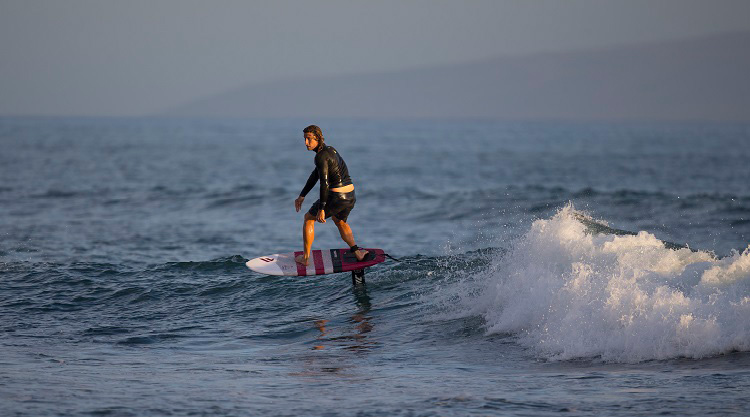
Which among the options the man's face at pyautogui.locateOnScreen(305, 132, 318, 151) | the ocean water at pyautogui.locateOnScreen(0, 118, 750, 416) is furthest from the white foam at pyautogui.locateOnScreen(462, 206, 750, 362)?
the man's face at pyautogui.locateOnScreen(305, 132, 318, 151)

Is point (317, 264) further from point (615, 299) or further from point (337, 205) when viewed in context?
point (615, 299)

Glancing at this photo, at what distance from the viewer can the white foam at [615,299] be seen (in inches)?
356

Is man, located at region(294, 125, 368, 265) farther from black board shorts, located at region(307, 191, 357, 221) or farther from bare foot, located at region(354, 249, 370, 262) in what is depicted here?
bare foot, located at region(354, 249, 370, 262)

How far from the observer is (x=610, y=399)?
7547mm

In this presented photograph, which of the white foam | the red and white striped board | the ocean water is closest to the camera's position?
the ocean water

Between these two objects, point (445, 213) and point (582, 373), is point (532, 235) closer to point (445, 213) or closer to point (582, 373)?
point (582, 373)

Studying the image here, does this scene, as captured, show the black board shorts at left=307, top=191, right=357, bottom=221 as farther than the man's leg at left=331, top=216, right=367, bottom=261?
No

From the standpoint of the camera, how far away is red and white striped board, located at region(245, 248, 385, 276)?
1281 centimetres

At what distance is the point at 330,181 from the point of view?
12133mm

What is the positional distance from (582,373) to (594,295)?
1.66 meters

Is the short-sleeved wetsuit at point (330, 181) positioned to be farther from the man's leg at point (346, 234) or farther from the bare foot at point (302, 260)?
the bare foot at point (302, 260)

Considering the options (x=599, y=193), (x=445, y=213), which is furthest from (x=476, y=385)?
(x=599, y=193)

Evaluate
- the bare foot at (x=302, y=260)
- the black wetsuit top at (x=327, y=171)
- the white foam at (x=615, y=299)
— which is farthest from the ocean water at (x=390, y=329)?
the black wetsuit top at (x=327, y=171)

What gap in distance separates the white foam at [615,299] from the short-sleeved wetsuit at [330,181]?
233 cm
